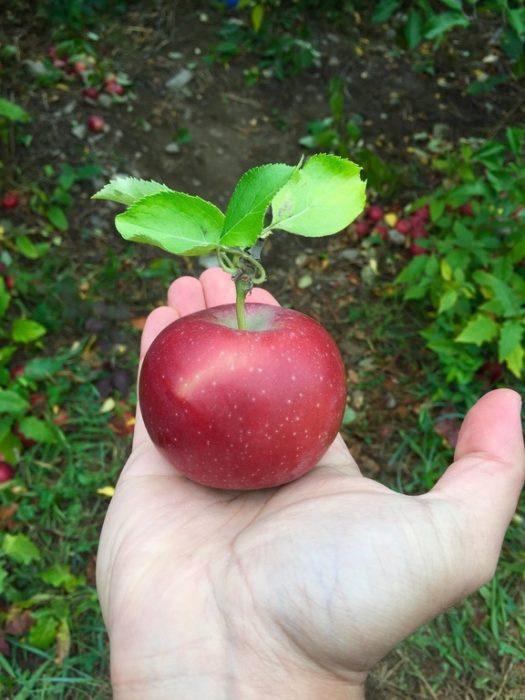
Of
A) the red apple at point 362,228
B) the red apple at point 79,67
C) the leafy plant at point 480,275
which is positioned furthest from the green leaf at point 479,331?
the red apple at point 79,67

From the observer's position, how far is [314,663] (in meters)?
1.33

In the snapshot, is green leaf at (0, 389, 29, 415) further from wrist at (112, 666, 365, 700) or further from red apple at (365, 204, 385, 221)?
red apple at (365, 204, 385, 221)

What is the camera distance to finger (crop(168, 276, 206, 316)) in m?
2.03

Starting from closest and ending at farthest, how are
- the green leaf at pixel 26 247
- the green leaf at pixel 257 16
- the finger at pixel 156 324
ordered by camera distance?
the finger at pixel 156 324
the green leaf at pixel 26 247
the green leaf at pixel 257 16

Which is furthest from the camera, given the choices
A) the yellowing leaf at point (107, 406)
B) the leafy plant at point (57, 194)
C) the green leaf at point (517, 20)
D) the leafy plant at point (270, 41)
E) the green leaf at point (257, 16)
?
the leafy plant at point (270, 41)

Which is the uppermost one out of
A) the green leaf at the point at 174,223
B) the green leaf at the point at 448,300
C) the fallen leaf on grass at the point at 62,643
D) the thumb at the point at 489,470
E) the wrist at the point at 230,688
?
the green leaf at the point at 174,223

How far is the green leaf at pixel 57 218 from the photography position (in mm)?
3133

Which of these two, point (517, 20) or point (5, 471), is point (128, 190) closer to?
point (5, 471)

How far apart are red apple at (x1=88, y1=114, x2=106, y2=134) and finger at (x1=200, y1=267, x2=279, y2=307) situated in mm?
1833

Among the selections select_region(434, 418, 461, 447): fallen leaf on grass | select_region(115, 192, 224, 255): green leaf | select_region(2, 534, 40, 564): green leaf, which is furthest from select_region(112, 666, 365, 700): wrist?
select_region(434, 418, 461, 447): fallen leaf on grass

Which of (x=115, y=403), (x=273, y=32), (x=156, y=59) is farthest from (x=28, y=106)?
(x=115, y=403)

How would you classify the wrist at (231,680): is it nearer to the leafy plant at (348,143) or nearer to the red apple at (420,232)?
the red apple at (420,232)

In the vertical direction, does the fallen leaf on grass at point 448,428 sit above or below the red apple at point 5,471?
above

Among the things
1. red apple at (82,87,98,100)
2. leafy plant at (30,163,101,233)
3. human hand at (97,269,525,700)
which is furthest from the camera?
red apple at (82,87,98,100)
